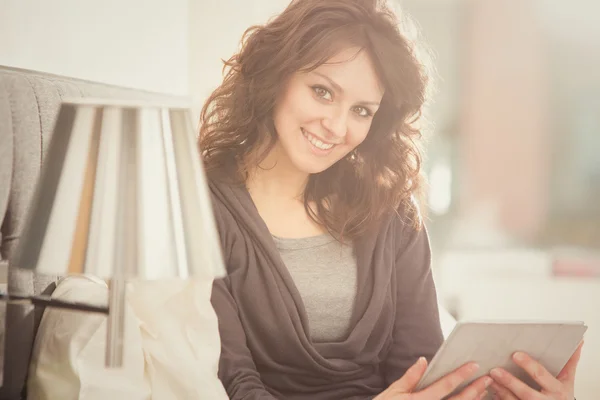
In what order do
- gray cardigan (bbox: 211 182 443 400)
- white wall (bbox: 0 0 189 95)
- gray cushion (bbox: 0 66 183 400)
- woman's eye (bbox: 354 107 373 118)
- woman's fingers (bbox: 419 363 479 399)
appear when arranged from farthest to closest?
woman's eye (bbox: 354 107 373 118)
gray cardigan (bbox: 211 182 443 400)
woman's fingers (bbox: 419 363 479 399)
white wall (bbox: 0 0 189 95)
gray cushion (bbox: 0 66 183 400)

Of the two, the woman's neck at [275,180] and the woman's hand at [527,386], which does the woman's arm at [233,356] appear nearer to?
the woman's neck at [275,180]

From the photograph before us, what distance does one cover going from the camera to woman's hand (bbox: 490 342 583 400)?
44.8 inches

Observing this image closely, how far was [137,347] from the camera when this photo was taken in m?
0.96

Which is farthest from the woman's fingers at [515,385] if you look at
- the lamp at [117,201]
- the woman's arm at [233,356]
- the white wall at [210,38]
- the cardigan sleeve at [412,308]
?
the white wall at [210,38]

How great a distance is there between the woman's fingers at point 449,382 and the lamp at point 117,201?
1.65ft

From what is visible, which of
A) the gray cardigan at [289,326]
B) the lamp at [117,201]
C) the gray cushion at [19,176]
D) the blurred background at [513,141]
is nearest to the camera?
the lamp at [117,201]

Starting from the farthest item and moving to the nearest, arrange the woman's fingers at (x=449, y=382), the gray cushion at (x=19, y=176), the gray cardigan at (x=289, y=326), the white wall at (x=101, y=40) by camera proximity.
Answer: the gray cardigan at (x=289, y=326), the woman's fingers at (x=449, y=382), the white wall at (x=101, y=40), the gray cushion at (x=19, y=176)

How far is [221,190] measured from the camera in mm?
1284

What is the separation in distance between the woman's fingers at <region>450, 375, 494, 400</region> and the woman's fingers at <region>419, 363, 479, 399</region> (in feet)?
0.07

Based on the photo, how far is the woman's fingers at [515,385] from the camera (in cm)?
114

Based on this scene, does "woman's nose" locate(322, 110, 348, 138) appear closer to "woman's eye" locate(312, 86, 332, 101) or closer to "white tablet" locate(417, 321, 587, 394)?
"woman's eye" locate(312, 86, 332, 101)

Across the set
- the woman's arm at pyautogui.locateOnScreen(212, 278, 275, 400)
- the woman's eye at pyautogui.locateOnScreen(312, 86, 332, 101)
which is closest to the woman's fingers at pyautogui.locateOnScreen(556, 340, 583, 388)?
the woman's arm at pyautogui.locateOnScreen(212, 278, 275, 400)

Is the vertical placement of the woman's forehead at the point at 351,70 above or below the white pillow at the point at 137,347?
above

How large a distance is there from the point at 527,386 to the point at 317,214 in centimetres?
49
